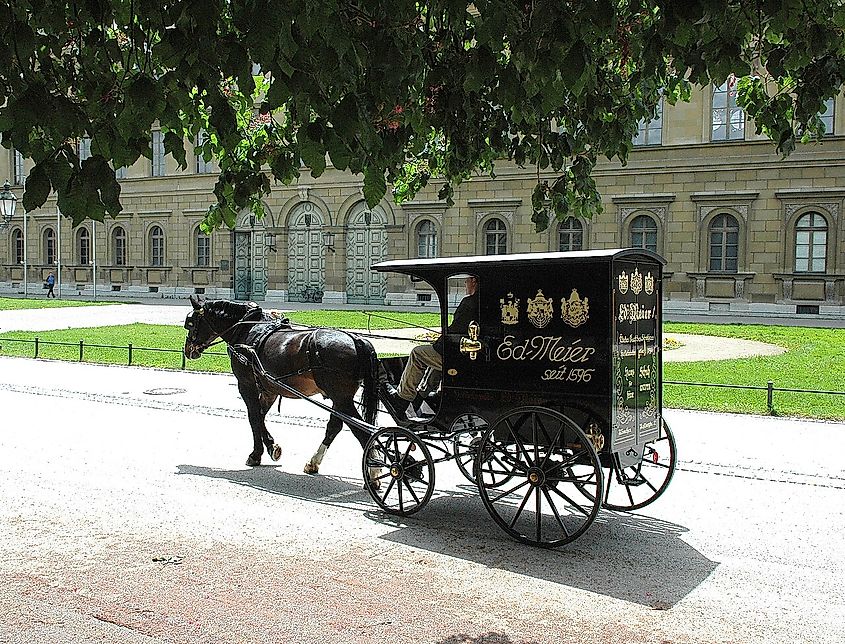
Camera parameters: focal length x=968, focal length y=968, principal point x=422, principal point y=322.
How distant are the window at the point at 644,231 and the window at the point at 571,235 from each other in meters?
1.96

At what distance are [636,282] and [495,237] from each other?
31807 mm

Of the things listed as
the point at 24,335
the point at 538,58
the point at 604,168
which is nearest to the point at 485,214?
the point at 604,168

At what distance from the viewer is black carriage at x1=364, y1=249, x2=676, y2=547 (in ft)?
24.5

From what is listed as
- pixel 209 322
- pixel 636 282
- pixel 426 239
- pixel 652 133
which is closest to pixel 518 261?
pixel 636 282

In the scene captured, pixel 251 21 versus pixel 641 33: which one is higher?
pixel 641 33

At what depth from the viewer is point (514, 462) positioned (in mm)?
7828

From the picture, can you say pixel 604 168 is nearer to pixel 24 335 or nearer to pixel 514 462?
pixel 24 335

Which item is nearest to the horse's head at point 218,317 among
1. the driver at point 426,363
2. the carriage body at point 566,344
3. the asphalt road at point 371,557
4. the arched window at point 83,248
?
the asphalt road at point 371,557

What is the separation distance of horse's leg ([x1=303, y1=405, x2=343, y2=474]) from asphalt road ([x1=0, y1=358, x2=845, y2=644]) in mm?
115

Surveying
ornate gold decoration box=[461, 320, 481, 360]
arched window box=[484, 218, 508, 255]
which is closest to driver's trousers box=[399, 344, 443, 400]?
ornate gold decoration box=[461, 320, 481, 360]

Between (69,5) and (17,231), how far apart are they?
54298 millimetres

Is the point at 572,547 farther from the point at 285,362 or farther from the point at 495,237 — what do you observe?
the point at 495,237

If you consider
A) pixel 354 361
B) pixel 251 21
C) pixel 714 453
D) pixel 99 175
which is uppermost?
pixel 251 21

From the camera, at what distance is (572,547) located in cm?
750
